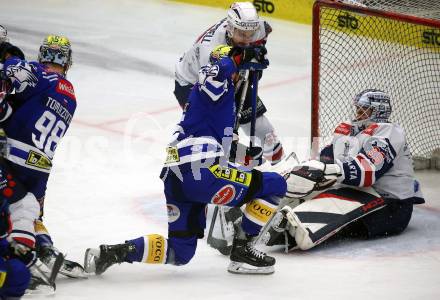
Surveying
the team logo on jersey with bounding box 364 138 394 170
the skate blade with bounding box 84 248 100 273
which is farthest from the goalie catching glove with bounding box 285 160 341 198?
the skate blade with bounding box 84 248 100 273

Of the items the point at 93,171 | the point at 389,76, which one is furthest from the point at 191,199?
the point at 389,76

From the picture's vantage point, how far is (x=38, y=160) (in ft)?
13.6

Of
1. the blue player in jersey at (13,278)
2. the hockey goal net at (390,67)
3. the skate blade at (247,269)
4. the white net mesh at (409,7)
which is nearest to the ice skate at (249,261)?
the skate blade at (247,269)

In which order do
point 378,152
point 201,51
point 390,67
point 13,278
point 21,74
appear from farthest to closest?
point 390,67
point 201,51
point 378,152
point 21,74
point 13,278

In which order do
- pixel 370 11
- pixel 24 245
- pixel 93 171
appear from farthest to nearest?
pixel 93 171 < pixel 370 11 < pixel 24 245

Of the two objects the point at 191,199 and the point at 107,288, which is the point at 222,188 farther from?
the point at 107,288

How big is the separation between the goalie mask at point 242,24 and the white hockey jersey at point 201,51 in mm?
354

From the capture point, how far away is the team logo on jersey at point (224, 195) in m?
4.27

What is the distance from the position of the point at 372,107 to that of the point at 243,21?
81 centimetres

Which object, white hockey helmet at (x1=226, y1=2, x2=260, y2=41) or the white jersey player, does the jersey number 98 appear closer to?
the white jersey player

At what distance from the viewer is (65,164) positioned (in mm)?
6332

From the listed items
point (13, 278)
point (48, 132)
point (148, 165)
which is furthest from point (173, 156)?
point (148, 165)

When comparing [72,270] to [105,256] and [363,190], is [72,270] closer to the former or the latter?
[105,256]

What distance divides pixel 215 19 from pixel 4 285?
20.4 ft
